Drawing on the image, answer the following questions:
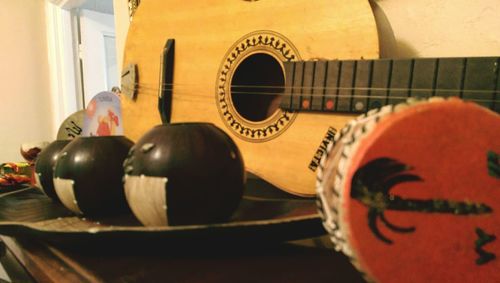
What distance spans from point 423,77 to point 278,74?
0.38 metres

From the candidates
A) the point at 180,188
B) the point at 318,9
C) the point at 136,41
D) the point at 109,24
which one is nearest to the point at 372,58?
the point at 318,9

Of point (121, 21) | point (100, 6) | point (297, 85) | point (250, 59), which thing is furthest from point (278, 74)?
point (100, 6)

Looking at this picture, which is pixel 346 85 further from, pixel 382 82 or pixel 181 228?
pixel 181 228

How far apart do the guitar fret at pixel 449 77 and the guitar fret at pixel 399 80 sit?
40 mm

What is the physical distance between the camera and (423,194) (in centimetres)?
27

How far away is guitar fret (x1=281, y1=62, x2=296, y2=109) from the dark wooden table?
0.26 meters

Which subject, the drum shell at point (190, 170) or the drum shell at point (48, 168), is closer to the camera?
the drum shell at point (190, 170)

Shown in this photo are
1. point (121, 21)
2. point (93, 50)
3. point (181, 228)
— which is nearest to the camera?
point (181, 228)

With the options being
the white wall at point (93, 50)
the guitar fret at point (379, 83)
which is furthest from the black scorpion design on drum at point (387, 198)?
the white wall at point (93, 50)

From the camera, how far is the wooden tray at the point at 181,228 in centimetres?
37

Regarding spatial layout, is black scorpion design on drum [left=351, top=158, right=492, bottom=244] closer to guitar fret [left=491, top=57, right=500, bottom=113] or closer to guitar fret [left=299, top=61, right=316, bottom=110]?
guitar fret [left=491, top=57, right=500, bottom=113]

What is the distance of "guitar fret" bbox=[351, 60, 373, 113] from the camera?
1.63 feet

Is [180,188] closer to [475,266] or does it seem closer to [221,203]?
[221,203]

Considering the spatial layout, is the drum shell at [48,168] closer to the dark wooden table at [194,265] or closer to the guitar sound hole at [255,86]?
the dark wooden table at [194,265]
